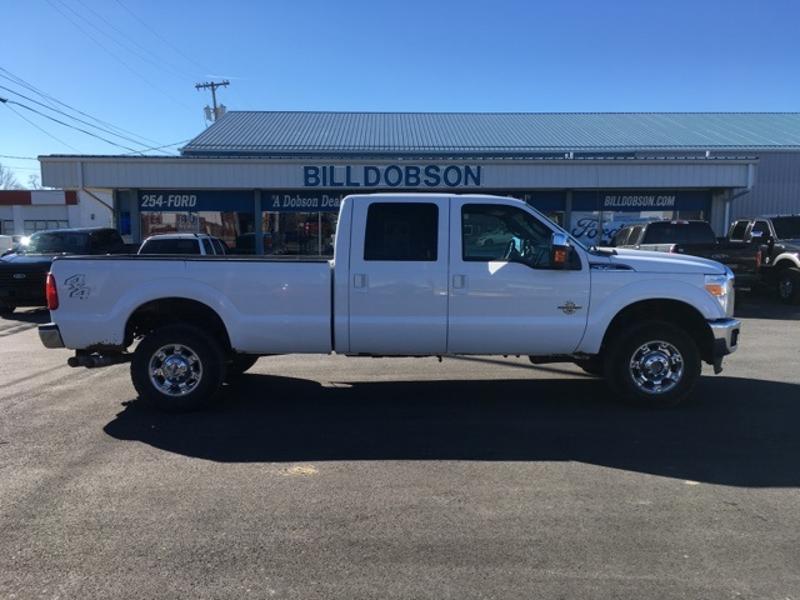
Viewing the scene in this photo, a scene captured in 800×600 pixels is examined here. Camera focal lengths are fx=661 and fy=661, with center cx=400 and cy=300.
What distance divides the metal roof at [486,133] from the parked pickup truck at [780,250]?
10.8 m

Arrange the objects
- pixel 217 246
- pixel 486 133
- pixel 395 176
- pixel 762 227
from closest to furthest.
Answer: pixel 217 246 → pixel 762 227 → pixel 395 176 → pixel 486 133

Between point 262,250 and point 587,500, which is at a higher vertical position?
point 262,250

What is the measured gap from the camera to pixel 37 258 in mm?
15430

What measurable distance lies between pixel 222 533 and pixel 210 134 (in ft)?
87.6

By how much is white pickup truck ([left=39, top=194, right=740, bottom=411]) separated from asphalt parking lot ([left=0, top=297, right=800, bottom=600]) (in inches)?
22.8

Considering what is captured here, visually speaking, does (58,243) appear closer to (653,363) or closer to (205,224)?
(205,224)

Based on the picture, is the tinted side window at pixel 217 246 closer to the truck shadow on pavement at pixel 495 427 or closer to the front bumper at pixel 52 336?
the truck shadow on pavement at pixel 495 427

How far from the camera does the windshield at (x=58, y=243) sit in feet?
54.1

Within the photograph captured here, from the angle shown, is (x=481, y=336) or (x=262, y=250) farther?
(x=262, y=250)

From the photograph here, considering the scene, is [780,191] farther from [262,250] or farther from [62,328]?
[62,328]

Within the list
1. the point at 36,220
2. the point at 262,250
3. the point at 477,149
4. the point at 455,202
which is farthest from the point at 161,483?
the point at 36,220

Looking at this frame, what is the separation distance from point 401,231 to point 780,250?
45.5 ft

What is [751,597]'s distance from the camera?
3.22 metres

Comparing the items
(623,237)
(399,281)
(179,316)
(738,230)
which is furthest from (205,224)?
(399,281)
